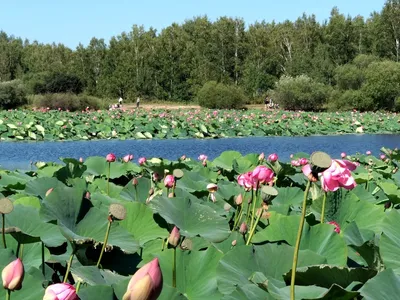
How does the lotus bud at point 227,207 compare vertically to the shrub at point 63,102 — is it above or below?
above

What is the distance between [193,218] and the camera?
152 centimetres

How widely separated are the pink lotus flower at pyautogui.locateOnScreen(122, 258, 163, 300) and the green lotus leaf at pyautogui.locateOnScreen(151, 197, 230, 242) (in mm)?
822

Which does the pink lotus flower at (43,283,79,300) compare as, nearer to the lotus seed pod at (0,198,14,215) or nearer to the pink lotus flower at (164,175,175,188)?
the lotus seed pod at (0,198,14,215)

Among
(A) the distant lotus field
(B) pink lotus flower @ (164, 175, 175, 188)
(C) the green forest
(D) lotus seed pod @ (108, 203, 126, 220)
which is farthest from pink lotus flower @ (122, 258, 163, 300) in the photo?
(C) the green forest

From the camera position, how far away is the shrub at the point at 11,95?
24.4 m

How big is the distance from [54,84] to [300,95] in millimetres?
12765

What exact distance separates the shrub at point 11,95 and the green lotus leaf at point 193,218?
23.9 metres

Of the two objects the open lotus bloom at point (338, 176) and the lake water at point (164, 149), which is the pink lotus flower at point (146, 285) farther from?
the lake water at point (164, 149)

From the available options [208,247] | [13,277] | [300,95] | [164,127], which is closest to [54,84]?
[300,95]

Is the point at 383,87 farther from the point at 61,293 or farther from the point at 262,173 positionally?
the point at 61,293

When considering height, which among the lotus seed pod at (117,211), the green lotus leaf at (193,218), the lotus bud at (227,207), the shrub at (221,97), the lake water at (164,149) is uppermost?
the lotus seed pod at (117,211)

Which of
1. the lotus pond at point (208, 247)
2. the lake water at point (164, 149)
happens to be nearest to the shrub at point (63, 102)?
the lake water at point (164, 149)

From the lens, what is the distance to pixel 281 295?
94 centimetres

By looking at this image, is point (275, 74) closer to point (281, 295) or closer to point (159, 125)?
point (159, 125)
